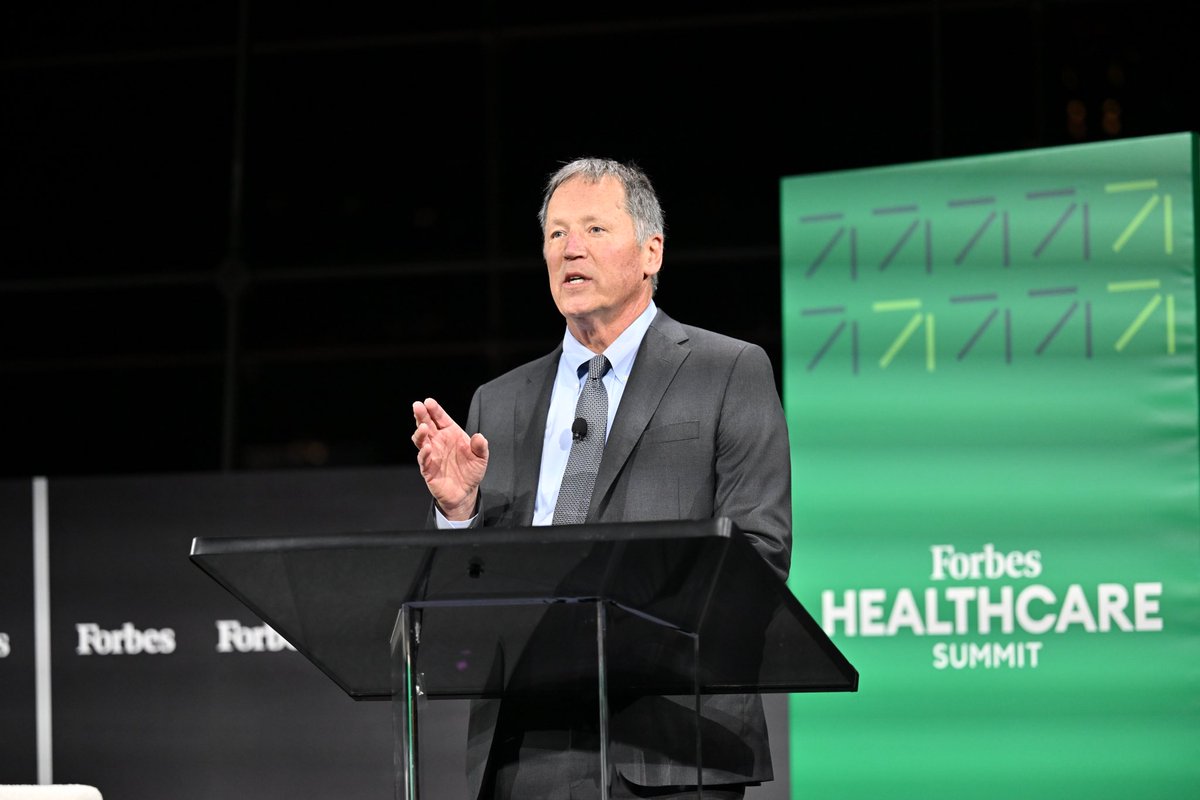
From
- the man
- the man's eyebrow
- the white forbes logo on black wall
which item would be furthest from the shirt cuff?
the white forbes logo on black wall

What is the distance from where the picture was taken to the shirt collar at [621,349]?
8.12 ft

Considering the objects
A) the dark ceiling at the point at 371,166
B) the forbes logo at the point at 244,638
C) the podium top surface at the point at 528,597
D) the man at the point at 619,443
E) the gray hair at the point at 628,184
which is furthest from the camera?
the dark ceiling at the point at 371,166

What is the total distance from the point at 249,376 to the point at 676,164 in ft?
6.48

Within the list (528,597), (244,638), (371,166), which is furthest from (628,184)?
(371,166)

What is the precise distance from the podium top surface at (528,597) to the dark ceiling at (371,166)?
4228 mm

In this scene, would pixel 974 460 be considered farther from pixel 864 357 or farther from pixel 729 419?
pixel 729 419

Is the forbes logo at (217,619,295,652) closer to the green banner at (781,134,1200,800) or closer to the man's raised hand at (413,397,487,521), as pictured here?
the green banner at (781,134,1200,800)

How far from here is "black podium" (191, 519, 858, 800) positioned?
1.78 meters

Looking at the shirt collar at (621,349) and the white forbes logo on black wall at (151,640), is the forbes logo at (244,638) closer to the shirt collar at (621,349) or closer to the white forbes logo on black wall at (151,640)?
the white forbes logo on black wall at (151,640)

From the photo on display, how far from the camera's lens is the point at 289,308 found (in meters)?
6.74

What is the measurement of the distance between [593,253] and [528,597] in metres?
0.74

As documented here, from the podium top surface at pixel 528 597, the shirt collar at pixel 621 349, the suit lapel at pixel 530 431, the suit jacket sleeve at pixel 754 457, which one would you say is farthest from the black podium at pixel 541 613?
the shirt collar at pixel 621 349

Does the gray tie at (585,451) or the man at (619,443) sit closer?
the man at (619,443)

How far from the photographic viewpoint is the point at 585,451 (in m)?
2.37
